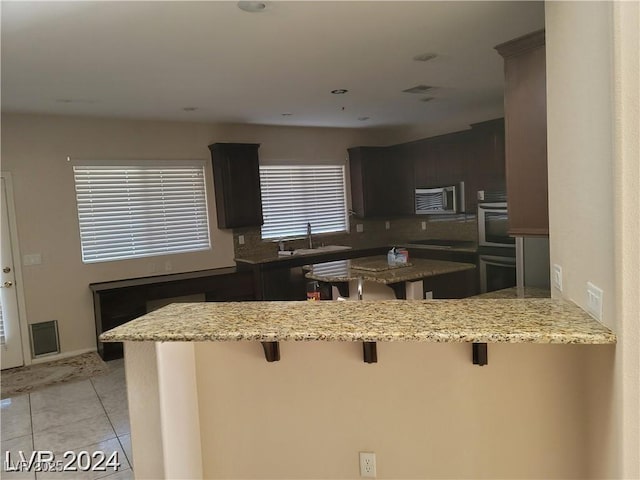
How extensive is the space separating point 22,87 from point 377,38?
2.91m

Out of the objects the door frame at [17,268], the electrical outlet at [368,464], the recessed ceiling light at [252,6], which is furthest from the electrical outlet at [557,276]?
the door frame at [17,268]

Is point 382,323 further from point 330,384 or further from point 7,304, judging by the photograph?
point 7,304

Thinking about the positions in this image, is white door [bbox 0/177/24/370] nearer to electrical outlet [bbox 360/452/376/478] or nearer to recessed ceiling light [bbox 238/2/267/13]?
recessed ceiling light [bbox 238/2/267/13]

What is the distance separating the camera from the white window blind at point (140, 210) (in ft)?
17.0

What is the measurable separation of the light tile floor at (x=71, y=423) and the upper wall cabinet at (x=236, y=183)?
2.30m

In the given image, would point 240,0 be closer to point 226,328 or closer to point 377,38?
point 377,38

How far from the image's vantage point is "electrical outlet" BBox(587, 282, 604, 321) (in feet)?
4.94

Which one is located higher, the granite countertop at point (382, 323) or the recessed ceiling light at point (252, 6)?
the recessed ceiling light at point (252, 6)

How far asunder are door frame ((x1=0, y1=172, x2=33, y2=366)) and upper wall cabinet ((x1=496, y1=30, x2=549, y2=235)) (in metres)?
4.76

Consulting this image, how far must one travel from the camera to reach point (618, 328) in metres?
1.36

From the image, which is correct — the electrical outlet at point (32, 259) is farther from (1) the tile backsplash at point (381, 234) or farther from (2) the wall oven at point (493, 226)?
(2) the wall oven at point (493, 226)

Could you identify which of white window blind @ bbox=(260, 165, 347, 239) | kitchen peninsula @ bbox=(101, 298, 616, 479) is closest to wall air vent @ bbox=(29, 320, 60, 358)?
white window blind @ bbox=(260, 165, 347, 239)

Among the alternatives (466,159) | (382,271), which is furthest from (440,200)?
(382,271)

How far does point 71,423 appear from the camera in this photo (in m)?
3.48
